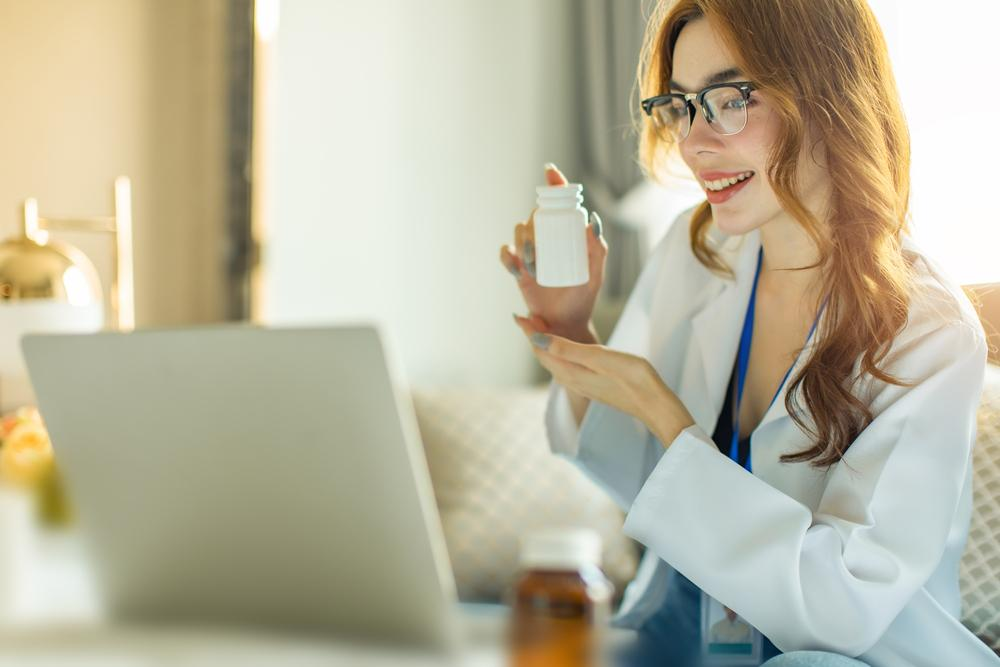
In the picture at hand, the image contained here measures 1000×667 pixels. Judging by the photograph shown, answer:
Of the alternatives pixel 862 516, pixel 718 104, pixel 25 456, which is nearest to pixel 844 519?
pixel 862 516

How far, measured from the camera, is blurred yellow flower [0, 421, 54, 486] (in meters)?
1.32

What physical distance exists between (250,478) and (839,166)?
880 mm

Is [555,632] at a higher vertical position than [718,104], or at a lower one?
lower

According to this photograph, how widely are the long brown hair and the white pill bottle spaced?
26 cm

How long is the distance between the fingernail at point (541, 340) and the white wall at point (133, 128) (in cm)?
212

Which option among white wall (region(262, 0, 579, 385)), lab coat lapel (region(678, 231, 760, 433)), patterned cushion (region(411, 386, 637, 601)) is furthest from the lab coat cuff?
white wall (region(262, 0, 579, 385))

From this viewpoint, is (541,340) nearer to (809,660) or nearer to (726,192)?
(726,192)

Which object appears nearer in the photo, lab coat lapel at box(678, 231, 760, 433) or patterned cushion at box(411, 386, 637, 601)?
lab coat lapel at box(678, 231, 760, 433)

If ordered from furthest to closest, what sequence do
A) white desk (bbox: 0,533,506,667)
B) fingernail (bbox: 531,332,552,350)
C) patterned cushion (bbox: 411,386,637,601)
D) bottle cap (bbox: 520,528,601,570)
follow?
patterned cushion (bbox: 411,386,637,601)
fingernail (bbox: 531,332,552,350)
white desk (bbox: 0,533,506,667)
bottle cap (bbox: 520,528,601,570)

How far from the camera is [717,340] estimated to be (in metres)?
1.57

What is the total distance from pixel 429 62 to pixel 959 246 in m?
1.83

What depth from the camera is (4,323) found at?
1970mm

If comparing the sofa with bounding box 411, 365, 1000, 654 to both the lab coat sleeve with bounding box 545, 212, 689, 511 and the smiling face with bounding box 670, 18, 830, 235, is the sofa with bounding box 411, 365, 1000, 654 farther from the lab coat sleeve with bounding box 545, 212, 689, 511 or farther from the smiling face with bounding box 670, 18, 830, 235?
the smiling face with bounding box 670, 18, 830, 235

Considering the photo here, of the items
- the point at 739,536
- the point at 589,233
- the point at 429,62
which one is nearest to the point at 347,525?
the point at 739,536
